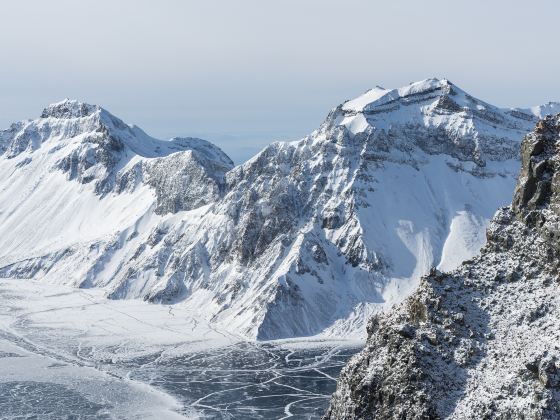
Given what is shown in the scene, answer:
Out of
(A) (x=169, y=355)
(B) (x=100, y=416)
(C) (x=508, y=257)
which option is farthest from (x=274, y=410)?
(C) (x=508, y=257)

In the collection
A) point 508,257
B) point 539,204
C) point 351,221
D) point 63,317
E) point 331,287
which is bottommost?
point 63,317

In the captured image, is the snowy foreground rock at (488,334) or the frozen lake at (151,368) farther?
the frozen lake at (151,368)

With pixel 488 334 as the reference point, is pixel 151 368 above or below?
below

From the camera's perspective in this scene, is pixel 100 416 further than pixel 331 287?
No

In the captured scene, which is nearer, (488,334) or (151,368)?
(488,334)

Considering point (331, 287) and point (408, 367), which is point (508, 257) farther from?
point (331, 287)

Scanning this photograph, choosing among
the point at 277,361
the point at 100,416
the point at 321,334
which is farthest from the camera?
the point at 321,334
